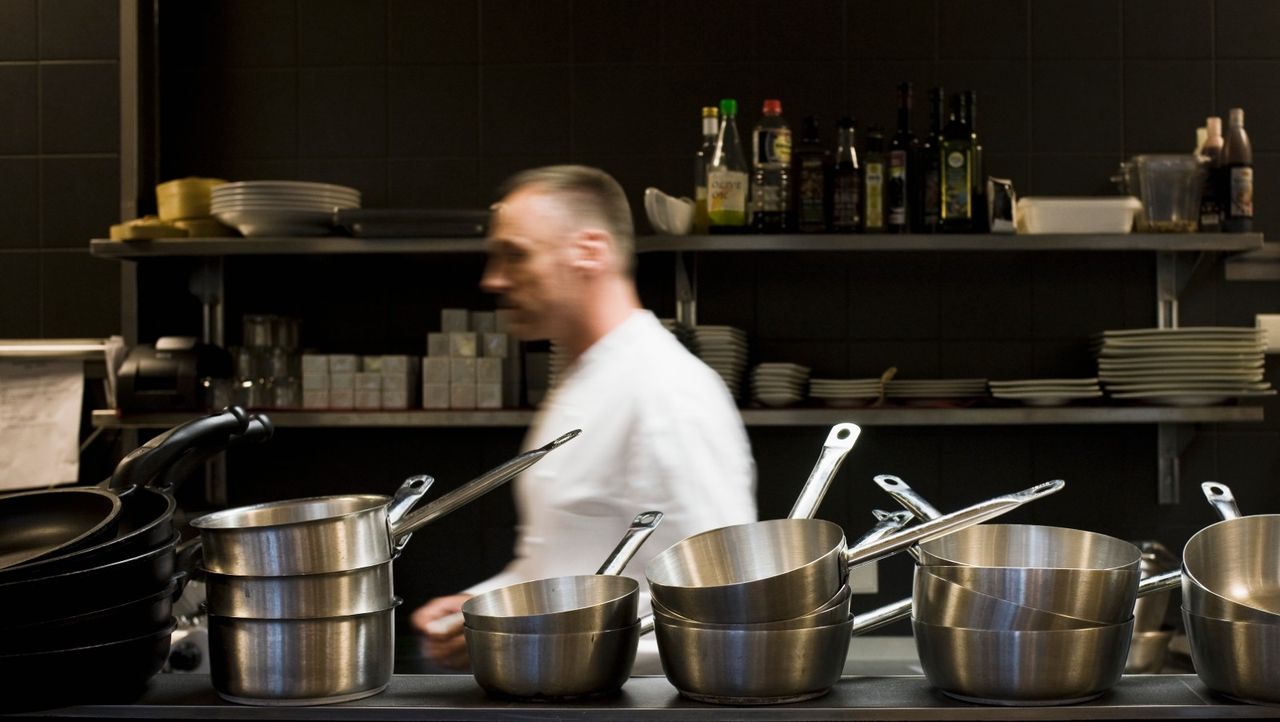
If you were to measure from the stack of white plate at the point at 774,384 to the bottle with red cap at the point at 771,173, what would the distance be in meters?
0.30

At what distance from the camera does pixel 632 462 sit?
5.25 feet

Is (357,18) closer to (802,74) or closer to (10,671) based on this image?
(802,74)

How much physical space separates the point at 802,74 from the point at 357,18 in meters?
1.11

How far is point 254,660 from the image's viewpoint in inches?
39.2

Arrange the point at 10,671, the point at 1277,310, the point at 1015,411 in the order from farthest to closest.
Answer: the point at 1277,310 → the point at 1015,411 → the point at 10,671

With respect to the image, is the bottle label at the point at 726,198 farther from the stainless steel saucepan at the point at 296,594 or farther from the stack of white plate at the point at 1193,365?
the stainless steel saucepan at the point at 296,594

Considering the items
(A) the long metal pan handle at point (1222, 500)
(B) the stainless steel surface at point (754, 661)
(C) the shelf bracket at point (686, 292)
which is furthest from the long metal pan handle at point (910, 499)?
(C) the shelf bracket at point (686, 292)

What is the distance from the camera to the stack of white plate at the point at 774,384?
8.24ft

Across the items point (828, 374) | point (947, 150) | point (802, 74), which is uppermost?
point (802, 74)

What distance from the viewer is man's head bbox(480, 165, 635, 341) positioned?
171 centimetres

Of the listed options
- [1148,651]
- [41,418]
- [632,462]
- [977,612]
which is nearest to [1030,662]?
[977,612]

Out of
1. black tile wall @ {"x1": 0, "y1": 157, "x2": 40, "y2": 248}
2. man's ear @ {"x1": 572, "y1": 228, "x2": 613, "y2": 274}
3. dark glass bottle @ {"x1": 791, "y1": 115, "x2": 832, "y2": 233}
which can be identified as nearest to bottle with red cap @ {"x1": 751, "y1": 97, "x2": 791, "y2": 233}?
dark glass bottle @ {"x1": 791, "y1": 115, "x2": 832, "y2": 233}

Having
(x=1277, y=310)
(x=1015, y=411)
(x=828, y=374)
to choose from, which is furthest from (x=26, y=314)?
(x=1277, y=310)

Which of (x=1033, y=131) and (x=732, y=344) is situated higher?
(x=1033, y=131)
